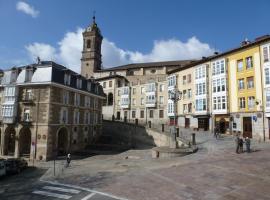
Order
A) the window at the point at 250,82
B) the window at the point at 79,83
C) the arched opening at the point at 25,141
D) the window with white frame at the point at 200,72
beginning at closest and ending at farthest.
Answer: the window at the point at 250,82 < the arched opening at the point at 25,141 < the window at the point at 79,83 < the window with white frame at the point at 200,72

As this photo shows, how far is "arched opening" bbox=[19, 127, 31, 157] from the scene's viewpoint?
3409cm

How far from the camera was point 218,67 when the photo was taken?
39250 millimetres

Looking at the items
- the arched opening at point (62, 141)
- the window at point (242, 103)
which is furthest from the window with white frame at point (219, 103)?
the arched opening at point (62, 141)

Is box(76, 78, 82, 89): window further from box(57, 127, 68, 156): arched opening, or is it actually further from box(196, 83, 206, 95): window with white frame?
box(196, 83, 206, 95): window with white frame

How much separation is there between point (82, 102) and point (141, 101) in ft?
71.3

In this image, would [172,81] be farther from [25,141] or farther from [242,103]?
[25,141]

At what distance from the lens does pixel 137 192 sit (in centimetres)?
1316

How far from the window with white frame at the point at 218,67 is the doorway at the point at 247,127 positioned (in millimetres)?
8584

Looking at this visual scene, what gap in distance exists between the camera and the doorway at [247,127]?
1323 inches

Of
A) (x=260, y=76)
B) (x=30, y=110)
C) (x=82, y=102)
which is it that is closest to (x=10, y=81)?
(x=30, y=110)

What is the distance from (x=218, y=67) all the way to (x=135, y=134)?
59.8 ft

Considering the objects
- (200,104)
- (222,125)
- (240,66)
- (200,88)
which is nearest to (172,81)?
(200,88)

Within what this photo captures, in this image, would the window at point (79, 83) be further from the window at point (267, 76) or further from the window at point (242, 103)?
the window at point (267, 76)

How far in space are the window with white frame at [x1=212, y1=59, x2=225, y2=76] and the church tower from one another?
43.8 meters
